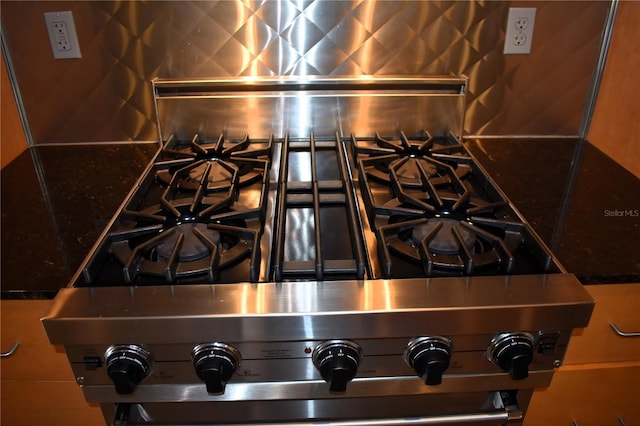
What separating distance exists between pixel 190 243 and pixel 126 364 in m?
0.21

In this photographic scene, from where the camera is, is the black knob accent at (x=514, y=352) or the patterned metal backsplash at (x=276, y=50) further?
the patterned metal backsplash at (x=276, y=50)

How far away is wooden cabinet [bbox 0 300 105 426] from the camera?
842 millimetres

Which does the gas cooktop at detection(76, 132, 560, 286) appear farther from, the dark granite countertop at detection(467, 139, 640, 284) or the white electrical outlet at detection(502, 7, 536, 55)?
the white electrical outlet at detection(502, 7, 536, 55)

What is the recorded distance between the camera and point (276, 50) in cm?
125

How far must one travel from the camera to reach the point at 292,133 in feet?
4.12

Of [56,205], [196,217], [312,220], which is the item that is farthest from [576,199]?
[56,205]

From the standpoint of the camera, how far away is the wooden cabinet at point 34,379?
33.2 inches

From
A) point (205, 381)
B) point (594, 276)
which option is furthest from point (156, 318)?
point (594, 276)

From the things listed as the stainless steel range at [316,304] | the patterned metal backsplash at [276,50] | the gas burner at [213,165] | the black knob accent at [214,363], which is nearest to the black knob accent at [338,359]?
the stainless steel range at [316,304]

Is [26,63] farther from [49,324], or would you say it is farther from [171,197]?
[49,324]

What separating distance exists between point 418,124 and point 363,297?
0.67 m

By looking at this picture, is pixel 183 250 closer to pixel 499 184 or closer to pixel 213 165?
pixel 213 165

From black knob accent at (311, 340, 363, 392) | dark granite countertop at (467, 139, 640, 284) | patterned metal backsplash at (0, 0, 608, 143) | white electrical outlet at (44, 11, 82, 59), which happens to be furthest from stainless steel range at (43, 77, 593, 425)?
white electrical outlet at (44, 11, 82, 59)

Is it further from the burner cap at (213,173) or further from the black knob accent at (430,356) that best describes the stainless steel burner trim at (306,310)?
the burner cap at (213,173)
